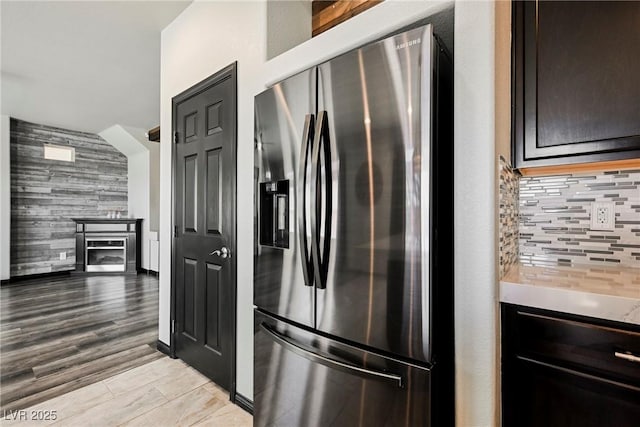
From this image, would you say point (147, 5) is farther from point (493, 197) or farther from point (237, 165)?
point (493, 197)

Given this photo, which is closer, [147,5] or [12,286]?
[147,5]

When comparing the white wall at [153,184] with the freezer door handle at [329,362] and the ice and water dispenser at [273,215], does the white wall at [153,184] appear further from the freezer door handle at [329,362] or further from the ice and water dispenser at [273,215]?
the freezer door handle at [329,362]

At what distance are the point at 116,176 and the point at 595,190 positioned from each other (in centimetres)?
792

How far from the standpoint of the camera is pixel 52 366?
98.1 inches

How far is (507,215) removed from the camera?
1355 mm

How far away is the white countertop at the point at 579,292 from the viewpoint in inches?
36.5

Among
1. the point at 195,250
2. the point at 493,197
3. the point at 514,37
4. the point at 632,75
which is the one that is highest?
the point at 514,37

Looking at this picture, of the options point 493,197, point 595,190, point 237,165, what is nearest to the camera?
point 493,197

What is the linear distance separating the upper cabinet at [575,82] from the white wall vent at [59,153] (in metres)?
7.59

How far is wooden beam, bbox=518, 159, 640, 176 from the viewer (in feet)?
4.61

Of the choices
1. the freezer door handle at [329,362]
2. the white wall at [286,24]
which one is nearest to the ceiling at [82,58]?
the white wall at [286,24]

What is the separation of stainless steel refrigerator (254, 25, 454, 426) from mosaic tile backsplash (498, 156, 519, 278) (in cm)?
19

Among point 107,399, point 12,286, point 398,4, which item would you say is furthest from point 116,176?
point 398,4

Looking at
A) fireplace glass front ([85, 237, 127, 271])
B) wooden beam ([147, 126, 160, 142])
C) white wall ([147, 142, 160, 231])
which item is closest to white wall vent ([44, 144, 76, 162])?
white wall ([147, 142, 160, 231])
